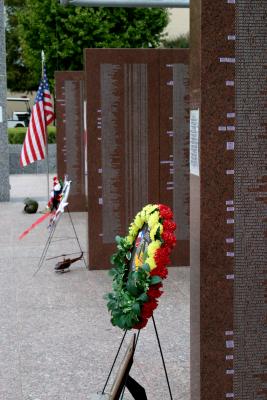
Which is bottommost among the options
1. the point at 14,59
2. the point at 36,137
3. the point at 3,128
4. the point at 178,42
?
the point at 36,137

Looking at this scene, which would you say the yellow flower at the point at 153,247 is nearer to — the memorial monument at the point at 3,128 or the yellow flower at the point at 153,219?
the yellow flower at the point at 153,219

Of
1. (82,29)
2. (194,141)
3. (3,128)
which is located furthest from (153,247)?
(82,29)

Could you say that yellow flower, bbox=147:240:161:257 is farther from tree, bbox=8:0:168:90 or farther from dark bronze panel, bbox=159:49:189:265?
tree, bbox=8:0:168:90

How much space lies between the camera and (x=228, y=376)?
4.04m

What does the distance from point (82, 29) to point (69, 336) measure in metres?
26.6

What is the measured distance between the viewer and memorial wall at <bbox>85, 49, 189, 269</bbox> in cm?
820

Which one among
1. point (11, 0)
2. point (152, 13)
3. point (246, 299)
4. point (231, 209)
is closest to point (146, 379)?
point (246, 299)

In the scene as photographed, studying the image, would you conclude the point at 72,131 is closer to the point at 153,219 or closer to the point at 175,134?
the point at 175,134

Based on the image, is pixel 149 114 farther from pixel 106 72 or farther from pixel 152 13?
pixel 152 13

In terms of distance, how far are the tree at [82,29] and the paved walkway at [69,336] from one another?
22810 millimetres

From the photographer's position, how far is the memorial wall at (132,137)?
8.20 m

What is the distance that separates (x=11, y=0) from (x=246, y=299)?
49032mm

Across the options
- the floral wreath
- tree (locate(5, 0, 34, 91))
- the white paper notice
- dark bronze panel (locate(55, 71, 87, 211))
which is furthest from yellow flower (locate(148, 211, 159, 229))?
tree (locate(5, 0, 34, 91))

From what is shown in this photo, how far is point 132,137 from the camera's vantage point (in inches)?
328
